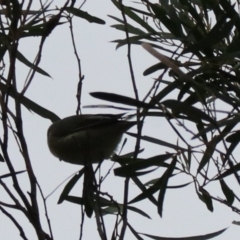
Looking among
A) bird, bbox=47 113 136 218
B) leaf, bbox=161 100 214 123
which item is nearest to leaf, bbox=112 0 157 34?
bird, bbox=47 113 136 218

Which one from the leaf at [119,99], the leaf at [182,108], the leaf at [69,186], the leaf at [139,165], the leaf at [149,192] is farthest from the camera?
the leaf at [69,186]

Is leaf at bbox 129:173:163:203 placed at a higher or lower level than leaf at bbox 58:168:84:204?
lower

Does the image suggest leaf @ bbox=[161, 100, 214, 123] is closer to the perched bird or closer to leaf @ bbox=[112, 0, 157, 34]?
leaf @ bbox=[112, 0, 157, 34]

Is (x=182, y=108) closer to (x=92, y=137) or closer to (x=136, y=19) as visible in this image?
(x=136, y=19)

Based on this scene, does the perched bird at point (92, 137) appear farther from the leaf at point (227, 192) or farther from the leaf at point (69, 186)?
the leaf at point (227, 192)

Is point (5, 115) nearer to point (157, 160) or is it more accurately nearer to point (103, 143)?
point (157, 160)

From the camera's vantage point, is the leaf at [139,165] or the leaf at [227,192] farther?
the leaf at [227,192]

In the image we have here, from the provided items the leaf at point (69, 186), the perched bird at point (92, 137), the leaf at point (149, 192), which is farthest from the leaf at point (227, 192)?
the perched bird at point (92, 137)

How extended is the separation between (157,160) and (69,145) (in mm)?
1015

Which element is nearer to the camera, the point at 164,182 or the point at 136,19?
the point at 164,182

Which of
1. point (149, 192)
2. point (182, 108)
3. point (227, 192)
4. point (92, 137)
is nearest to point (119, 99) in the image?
point (182, 108)

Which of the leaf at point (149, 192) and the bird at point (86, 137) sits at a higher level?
the bird at point (86, 137)

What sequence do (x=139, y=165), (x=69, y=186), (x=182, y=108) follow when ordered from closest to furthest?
(x=182, y=108) < (x=139, y=165) < (x=69, y=186)

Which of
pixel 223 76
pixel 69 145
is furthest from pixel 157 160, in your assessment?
pixel 69 145
